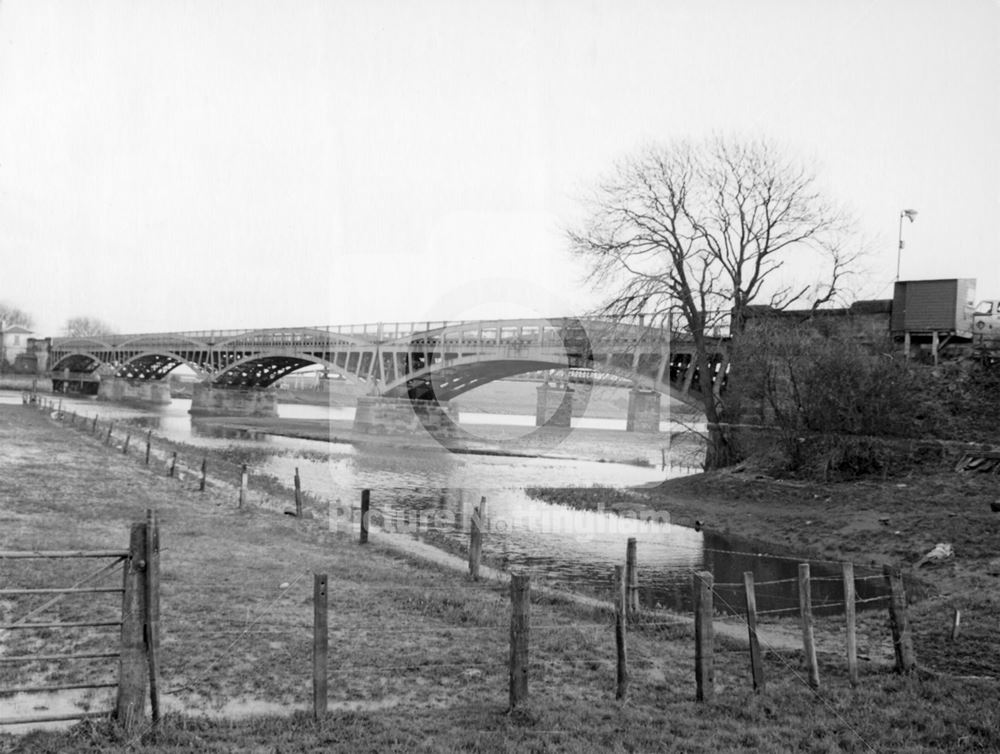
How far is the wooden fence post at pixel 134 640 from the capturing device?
20.6 ft

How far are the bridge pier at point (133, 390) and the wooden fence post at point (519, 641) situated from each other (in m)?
102

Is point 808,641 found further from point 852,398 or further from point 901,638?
point 852,398

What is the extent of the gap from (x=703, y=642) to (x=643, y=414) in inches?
1903

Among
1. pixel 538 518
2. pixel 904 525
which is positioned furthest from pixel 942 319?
pixel 538 518

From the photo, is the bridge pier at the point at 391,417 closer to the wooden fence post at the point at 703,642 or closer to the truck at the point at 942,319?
the truck at the point at 942,319

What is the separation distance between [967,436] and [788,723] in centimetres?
1815

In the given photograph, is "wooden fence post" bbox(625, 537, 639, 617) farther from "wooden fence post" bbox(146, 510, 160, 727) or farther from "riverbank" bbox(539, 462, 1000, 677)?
"wooden fence post" bbox(146, 510, 160, 727)

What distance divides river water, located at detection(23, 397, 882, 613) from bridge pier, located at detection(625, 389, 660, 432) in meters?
2.90

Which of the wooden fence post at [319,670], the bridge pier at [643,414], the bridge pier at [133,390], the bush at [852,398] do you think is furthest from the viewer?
the bridge pier at [133,390]

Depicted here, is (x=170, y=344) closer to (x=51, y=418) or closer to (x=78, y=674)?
(x=51, y=418)

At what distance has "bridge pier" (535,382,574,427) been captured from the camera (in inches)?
2598


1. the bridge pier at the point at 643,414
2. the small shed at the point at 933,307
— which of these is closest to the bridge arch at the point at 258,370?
the bridge pier at the point at 643,414

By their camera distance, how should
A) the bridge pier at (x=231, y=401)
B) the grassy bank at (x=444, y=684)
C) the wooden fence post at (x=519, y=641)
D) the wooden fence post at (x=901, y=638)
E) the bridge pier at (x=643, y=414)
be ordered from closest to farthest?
the grassy bank at (x=444, y=684) < the wooden fence post at (x=519, y=641) < the wooden fence post at (x=901, y=638) < the bridge pier at (x=643, y=414) < the bridge pier at (x=231, y=401)

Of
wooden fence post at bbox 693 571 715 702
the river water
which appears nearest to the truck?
A: the river water
